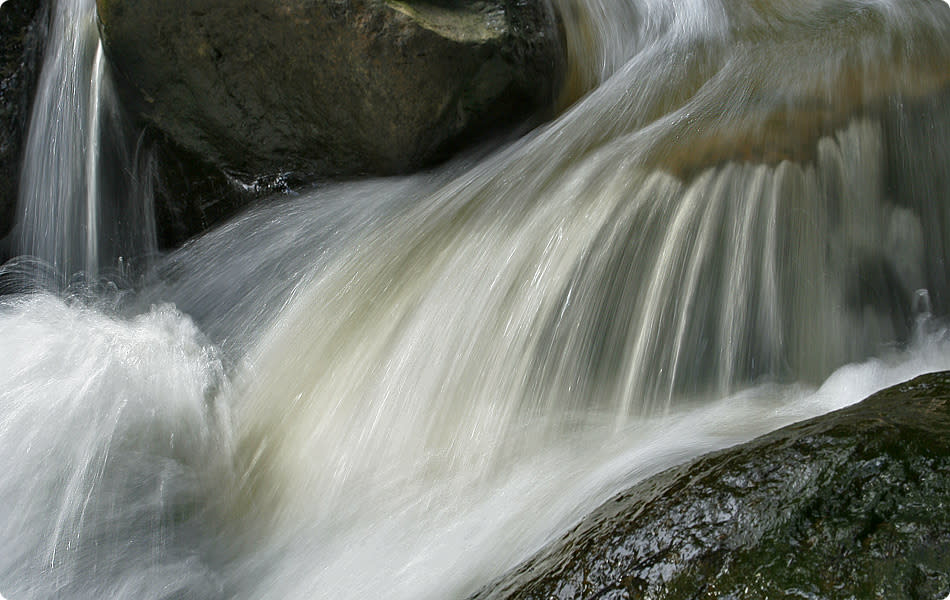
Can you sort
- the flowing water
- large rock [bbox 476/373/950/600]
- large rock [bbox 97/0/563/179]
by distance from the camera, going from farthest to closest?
large rock [bbox 97/0/563/179] → the flowing water → large rock [bbox 476/373/950/600]

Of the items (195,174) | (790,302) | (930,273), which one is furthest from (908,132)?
(195,174)

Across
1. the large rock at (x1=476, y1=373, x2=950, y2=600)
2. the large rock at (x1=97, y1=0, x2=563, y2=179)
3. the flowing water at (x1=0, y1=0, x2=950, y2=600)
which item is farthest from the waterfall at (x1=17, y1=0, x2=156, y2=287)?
the large rock at (x1=476, y1=373, x2=950, y2=600)

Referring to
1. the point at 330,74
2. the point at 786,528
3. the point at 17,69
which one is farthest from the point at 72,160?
the point at 786,528

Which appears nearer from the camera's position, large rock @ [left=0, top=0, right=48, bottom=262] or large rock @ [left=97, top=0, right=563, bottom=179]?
large rock @ [left=97, top=0, right=563, bottom=179]

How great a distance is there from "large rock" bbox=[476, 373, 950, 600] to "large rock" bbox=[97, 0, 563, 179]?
2.20m

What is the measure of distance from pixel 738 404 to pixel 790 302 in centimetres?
48

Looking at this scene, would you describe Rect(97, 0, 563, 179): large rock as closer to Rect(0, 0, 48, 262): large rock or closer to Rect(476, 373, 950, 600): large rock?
Rect(0, 0, 48, 262): large rock

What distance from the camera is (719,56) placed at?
3.90m

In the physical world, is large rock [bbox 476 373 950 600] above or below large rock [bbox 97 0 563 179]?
below

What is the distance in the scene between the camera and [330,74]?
363cm

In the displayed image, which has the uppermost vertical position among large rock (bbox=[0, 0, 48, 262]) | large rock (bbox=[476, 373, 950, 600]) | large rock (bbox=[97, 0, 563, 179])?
large rock (bbox=[0, 0, 48, 262])

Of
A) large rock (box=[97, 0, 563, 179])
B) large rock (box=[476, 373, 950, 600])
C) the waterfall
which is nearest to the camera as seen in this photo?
large rock (box=[476, 373, 950, 600])

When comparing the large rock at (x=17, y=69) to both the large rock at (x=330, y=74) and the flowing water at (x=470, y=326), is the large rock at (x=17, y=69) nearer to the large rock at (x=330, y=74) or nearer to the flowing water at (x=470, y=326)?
the flowing water at (x=470, y=326)

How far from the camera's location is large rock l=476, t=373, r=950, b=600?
64.6 inches
